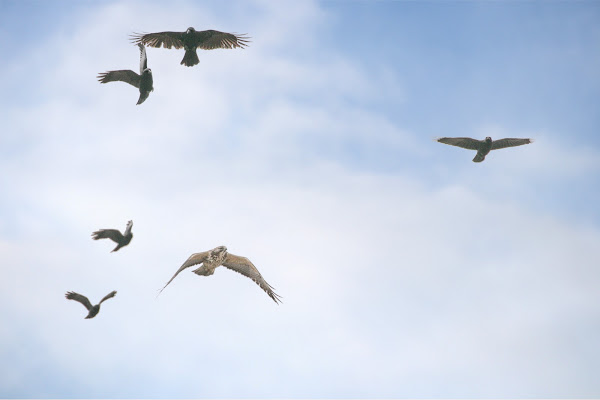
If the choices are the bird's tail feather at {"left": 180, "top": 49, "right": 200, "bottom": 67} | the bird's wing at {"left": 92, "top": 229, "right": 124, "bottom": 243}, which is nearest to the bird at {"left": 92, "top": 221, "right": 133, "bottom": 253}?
the bird's wing at {"left": 92, "top": 229, "right": 124, "bottom": 243}

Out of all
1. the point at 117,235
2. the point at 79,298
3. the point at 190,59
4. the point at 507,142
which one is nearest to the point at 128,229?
the point at 117,235

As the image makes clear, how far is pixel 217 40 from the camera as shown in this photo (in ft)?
78.0

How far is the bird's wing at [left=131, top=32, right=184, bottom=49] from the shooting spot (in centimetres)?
2306

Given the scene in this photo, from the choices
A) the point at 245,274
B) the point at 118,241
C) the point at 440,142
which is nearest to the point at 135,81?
the point at 118,241

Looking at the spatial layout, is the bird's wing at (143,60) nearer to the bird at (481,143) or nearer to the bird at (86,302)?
the bird at (86,302)

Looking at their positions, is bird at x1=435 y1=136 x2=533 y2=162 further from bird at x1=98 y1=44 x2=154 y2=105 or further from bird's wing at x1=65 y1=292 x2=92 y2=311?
bird's wing at x1=65 y1=292 x2=92 y2=311

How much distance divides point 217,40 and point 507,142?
1093 cm

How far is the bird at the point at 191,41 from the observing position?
22703mm

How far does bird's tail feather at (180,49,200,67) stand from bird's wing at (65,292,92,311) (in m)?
8.22

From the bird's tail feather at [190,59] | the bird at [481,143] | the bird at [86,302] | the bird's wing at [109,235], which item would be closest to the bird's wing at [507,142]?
the bird at [481,143]

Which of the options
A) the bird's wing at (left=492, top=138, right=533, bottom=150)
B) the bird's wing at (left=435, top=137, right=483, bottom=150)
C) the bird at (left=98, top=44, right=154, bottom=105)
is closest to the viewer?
the bird at (left=98, top=44, right=154, bottom=105)

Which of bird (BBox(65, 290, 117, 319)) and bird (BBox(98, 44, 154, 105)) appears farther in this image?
bird (BBox(98, 44, 154, 105))

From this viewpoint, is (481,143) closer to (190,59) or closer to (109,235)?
(190,59)

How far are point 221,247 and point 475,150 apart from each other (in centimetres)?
988
